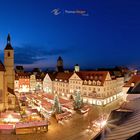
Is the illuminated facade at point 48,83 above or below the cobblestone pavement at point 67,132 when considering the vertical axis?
above

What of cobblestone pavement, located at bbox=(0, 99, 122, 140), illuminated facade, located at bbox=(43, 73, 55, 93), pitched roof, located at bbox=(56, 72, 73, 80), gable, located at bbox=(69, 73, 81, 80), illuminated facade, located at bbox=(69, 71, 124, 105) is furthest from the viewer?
illuminated facade, located at bbox=(43, 73, 55, 93)

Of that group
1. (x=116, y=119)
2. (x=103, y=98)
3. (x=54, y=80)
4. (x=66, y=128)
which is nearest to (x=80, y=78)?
(x=103, y=98)

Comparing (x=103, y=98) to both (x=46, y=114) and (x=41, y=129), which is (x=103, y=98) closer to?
(x=46, y=114)

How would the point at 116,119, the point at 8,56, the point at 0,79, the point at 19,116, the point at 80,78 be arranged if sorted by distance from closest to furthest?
the point at 116,119
the point at 19,116
the point at 0,79
the point at 8,56
the point at 80,78

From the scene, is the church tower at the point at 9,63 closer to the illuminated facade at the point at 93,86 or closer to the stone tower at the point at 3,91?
the stone tower at the point at 3,91

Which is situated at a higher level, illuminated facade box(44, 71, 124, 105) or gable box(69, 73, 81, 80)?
gable box(69, 73, 81, 80)

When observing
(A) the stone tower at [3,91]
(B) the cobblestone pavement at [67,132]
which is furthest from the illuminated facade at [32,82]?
(B) the cobblestone pavement at [67,132]

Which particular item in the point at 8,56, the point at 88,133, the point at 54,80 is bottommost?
the point at 88,133

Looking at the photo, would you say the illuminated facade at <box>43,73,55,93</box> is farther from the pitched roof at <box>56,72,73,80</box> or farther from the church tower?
the church tower

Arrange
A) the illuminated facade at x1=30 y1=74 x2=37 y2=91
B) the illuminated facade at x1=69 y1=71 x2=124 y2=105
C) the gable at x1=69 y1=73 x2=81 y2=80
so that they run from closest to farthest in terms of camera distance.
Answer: the illuminated facade at x1=69 y1=71 x2=124 y2=105 < the gable at x1=69 y1=73 x2=81 y2=80 < the illuminated facade at x1=30 y1=74 x2=37 y2=91

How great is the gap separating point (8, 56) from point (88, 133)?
931 inches

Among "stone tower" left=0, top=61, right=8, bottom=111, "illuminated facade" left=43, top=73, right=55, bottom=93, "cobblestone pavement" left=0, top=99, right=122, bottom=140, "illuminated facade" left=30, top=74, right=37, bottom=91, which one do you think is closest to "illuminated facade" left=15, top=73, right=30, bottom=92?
"illuminated facade" left=30, top=74, right=37, bottom=91

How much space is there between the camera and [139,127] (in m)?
5.54

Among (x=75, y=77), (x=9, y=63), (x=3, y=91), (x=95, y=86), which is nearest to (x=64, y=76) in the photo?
(x=75, y=77)
